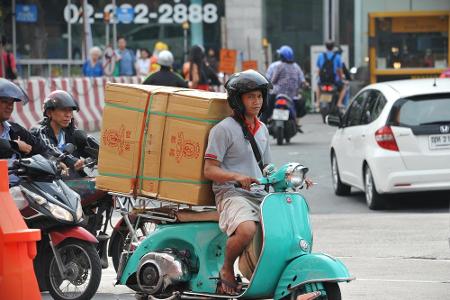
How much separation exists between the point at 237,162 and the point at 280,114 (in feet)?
49.2

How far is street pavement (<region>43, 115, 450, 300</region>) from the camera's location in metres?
9.98

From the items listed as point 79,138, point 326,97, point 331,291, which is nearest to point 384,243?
point 79,138

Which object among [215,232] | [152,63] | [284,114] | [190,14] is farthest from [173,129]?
[190,14]

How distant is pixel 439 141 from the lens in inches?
590

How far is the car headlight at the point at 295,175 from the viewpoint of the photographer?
809 cm

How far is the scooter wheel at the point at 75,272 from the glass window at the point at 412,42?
985 inches

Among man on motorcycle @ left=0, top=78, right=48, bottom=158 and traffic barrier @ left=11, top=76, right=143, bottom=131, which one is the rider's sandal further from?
traffic barrier @ left=11, top=76, right=143, bottom=131

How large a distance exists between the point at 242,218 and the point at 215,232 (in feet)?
1.65

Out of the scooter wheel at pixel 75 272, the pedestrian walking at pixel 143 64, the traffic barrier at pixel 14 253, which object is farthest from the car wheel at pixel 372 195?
the pedestrian walking at pixel 143 64

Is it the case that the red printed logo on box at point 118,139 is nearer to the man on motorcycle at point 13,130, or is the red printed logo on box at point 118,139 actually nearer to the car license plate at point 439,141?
the man on motorcycle at point 13,130

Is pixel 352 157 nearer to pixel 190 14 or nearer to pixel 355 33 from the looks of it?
pixel 355 33

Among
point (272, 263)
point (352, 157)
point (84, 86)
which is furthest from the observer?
point (84, 86)

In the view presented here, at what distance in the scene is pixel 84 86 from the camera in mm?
28297

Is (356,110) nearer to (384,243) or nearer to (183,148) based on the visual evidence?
(384,243)
